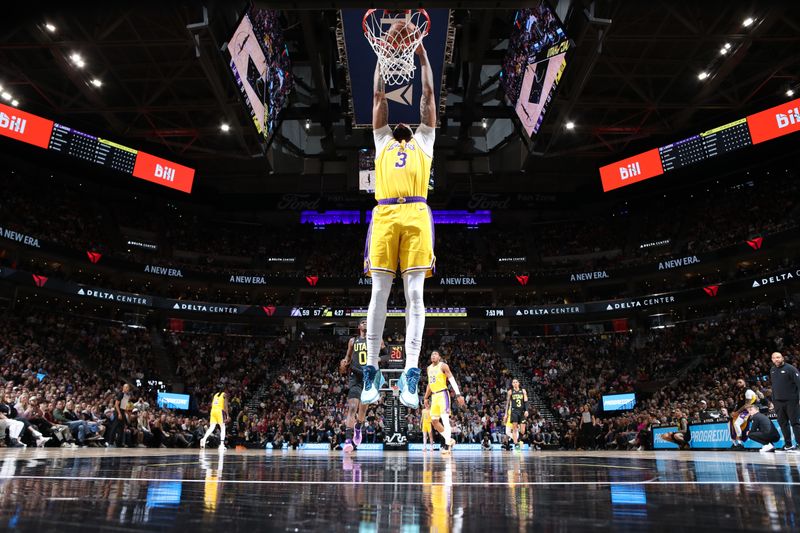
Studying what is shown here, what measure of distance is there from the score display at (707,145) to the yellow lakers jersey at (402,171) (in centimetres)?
2406

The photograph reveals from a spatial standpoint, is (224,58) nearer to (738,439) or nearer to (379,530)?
(379,530)

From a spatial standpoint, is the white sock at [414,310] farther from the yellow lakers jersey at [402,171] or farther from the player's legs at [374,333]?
the yellow lakers jersey at [402,171]

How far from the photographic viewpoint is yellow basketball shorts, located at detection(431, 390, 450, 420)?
35.1 feet

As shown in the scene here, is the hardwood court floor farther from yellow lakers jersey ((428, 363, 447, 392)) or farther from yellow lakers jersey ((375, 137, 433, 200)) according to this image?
yellow lakers jersey ((428, 363, 447, 392))

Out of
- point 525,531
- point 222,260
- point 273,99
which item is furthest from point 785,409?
point 222,260

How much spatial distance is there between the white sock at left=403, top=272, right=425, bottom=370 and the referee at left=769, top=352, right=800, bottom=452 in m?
6.89

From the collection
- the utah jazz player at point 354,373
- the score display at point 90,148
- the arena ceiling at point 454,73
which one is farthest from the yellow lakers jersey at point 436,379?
the score display at point 90,148

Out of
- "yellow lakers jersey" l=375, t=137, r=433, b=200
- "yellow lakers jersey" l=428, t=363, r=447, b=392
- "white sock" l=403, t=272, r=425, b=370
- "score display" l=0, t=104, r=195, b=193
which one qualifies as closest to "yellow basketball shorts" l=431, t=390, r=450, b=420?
"yellow lakers jersey" l=428, t=363, r=447, b=392

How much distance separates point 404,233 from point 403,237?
61 mm

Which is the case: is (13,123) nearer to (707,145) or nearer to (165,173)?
(165,173)

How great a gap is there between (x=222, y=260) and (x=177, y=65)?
16.4 meters

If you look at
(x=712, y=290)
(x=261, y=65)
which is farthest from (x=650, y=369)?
(x=261, y=65)

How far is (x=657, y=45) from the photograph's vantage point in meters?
21.5

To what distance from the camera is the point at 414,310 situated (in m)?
4.91
